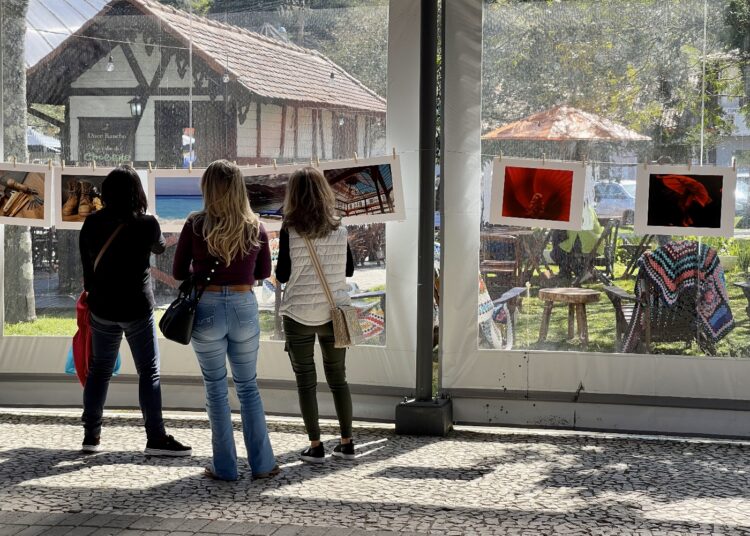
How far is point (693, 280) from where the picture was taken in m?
7.76

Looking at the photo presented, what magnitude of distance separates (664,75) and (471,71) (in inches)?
50.8

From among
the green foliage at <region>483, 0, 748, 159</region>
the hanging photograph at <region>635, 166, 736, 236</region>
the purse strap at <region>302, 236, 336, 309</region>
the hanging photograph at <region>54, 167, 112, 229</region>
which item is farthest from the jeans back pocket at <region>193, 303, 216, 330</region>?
the hanging photograph at <region>635, 166, 736, 236</region>

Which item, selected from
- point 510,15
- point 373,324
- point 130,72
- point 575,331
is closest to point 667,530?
point 575,331

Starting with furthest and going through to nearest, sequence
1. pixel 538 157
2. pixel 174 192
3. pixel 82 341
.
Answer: pixel 174 192
pixel 538 157
pixel 82 341

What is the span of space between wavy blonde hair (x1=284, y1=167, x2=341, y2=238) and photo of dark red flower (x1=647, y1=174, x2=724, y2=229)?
2321mm

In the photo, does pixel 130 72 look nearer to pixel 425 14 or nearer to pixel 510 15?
pixel 425 14

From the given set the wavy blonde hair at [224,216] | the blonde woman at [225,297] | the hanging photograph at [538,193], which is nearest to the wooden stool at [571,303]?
the hanging photograph at [538,193]

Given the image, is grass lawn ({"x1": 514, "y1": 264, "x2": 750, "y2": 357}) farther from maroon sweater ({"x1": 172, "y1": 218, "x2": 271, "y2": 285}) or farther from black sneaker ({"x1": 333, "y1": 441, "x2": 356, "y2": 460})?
maroon sweater ({"x1": 172, "y1": 218, "x2": 271, "y2": 285})

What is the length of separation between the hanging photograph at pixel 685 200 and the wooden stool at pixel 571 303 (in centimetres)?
61

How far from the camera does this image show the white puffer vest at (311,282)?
6785 millimetres

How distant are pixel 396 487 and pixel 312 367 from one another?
975mm

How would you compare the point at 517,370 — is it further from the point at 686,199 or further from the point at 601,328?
the point at 686,199

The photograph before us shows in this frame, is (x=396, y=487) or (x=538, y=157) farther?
(x=538, y=157)

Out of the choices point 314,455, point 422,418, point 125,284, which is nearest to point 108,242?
point 125,284
